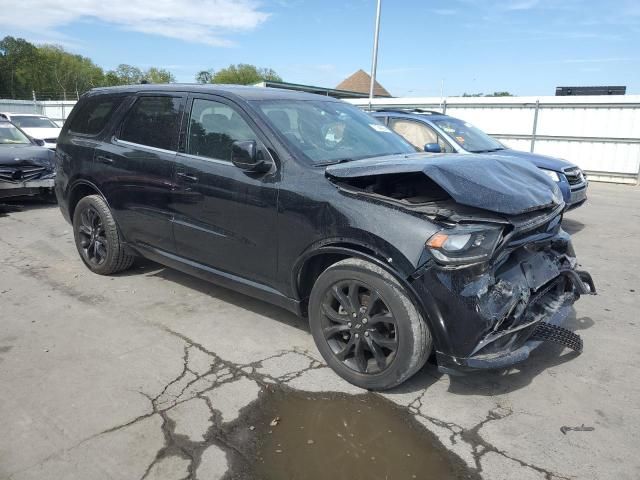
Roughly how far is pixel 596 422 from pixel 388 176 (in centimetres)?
189

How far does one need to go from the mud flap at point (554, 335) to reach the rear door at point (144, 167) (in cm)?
296

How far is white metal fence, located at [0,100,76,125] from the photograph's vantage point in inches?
1172

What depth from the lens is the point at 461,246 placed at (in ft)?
9.21

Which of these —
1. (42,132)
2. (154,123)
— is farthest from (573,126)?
(42,132)

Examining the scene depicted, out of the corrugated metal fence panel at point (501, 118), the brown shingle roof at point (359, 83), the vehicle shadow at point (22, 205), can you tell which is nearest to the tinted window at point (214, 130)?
the vehicle shadow at point (22, 205)

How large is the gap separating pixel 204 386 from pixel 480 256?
1.90m

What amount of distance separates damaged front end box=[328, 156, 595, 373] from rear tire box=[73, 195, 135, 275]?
2788 millimetres

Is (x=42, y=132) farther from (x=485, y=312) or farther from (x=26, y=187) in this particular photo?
(x=485, y=312)

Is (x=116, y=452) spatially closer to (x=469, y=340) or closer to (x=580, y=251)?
(x=469, y=340)

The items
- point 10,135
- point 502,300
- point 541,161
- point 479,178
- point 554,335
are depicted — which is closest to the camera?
point 502,300

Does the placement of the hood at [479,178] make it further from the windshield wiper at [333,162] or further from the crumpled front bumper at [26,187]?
the crumpled front bumper at [26,187]

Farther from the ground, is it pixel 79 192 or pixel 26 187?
pixel 79 192

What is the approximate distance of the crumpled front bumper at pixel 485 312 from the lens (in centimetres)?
280

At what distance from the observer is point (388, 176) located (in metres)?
3.22
